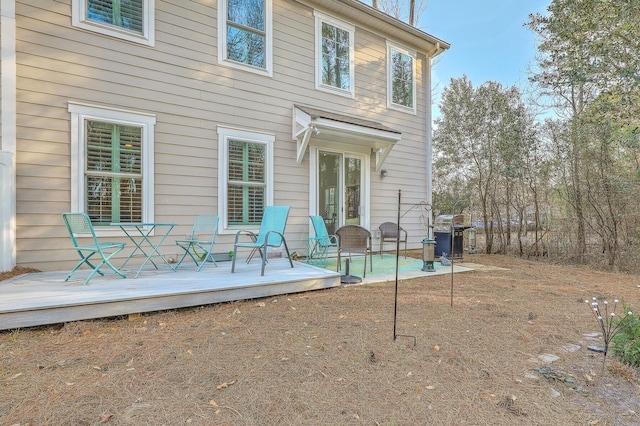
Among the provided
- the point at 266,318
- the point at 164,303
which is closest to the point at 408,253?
the point at 266,318

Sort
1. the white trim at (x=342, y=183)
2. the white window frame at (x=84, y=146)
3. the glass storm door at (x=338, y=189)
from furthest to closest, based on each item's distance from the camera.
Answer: the glass storm door at (x=338, y=189) → the white trim at (x=342, y=183) → the white window frame at (x=84, y=146)

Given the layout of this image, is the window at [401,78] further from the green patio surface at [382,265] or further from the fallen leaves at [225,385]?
the fallen leaves at [225,385]

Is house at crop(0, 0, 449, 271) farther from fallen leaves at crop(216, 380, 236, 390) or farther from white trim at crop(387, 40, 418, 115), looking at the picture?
fallen leaves at crop(216, 380, 236, 390)

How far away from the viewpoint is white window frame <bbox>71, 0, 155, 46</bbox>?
4371mm

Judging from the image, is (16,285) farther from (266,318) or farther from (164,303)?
(266,318)

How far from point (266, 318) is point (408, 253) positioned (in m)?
5.26

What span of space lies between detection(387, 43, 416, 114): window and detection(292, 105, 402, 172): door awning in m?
1.36

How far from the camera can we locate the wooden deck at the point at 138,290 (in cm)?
271

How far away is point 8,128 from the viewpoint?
3.95m

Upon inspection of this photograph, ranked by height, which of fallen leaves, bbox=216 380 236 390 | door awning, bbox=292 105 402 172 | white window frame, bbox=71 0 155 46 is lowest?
fallen leaves, bbox=216 380 236 390

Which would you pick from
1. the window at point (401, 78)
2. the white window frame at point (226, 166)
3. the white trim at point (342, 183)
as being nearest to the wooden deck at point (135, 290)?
the white window frame at point (226, 166)

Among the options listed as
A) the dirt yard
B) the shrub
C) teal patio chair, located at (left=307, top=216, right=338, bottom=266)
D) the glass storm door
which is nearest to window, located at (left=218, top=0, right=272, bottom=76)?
the glass storm door

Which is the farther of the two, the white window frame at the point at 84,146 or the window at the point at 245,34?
the window at the point at 245,34

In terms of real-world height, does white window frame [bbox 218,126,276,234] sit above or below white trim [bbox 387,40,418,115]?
below
